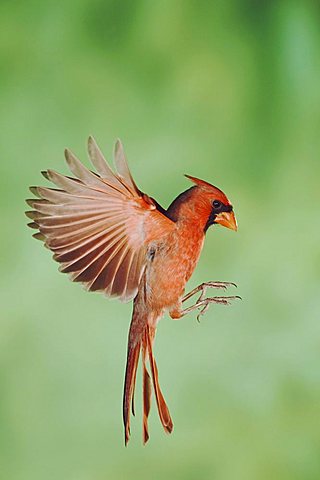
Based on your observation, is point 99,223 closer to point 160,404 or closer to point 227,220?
A: point 227,220

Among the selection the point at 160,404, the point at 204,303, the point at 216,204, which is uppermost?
the point at 216,204

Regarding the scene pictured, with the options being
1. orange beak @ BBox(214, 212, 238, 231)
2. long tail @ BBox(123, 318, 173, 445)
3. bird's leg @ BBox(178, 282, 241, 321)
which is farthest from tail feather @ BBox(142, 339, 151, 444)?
orange beak @ BBox(214, 212, 238, 231)

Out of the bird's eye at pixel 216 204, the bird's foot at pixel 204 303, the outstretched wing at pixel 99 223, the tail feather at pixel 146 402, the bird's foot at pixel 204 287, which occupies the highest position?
the bird's eye at pixel 216 204

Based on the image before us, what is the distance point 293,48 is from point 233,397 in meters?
0.84

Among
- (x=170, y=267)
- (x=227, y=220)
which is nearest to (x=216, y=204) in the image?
(x=227, y=220)

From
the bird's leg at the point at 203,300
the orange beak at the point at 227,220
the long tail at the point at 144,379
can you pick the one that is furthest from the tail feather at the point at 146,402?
the orange beak at the point at 227,220

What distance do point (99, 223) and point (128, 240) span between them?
76 mm

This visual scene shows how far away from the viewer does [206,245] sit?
170 centimetres

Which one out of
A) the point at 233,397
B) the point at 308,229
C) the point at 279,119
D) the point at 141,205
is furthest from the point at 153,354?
the point at 279,119

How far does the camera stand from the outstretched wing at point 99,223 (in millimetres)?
1593

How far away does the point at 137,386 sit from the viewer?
165 centimetres

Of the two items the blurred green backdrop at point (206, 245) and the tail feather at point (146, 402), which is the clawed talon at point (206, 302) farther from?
the tail feather at point (146, 402)

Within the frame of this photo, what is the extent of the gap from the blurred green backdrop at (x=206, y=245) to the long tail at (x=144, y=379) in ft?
0.06

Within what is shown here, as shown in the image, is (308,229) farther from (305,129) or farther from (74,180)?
(74,180)
